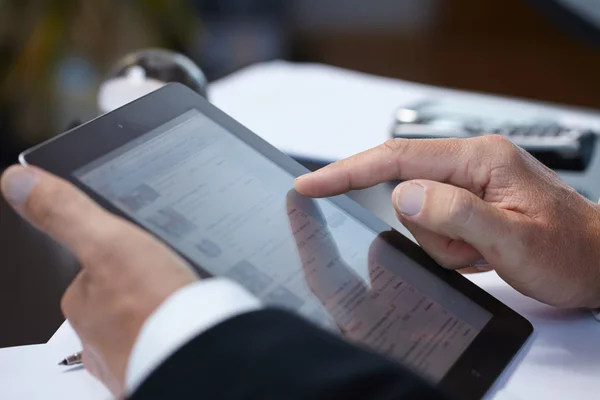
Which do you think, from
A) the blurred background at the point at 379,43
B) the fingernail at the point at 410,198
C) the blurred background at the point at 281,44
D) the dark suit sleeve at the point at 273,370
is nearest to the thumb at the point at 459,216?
the fingernail at the point at 410,198

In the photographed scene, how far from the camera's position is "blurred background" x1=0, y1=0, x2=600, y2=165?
190cm

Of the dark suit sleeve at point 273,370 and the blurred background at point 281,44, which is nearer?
the dark suit sleeve at point 273,370

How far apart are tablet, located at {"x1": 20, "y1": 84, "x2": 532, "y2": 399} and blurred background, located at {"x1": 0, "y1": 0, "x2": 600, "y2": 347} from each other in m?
1.06

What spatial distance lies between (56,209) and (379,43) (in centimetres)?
236

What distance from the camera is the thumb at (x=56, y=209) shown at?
1.40 ft

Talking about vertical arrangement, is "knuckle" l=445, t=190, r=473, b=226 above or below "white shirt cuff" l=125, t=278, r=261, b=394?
below

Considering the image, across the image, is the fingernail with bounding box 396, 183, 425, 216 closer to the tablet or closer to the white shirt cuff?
the tablet

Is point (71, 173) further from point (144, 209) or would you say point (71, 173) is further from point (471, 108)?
point (471, 108)

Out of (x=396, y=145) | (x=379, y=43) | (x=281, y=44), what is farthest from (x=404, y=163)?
(x=379, y=43)

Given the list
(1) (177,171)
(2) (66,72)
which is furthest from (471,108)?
(2) (66,72)

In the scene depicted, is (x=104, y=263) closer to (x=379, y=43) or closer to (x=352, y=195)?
(x=352, y=195)

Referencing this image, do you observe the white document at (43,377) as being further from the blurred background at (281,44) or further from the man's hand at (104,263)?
the blurred background at (281,44)

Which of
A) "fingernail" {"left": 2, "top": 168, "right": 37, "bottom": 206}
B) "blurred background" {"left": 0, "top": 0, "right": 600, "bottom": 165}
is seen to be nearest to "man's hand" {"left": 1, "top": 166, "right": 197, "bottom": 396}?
"fingernail" {"left": 2, "top": 168, "right": 37, "bottom": 206}

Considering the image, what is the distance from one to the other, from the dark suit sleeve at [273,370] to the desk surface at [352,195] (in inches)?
7.7
